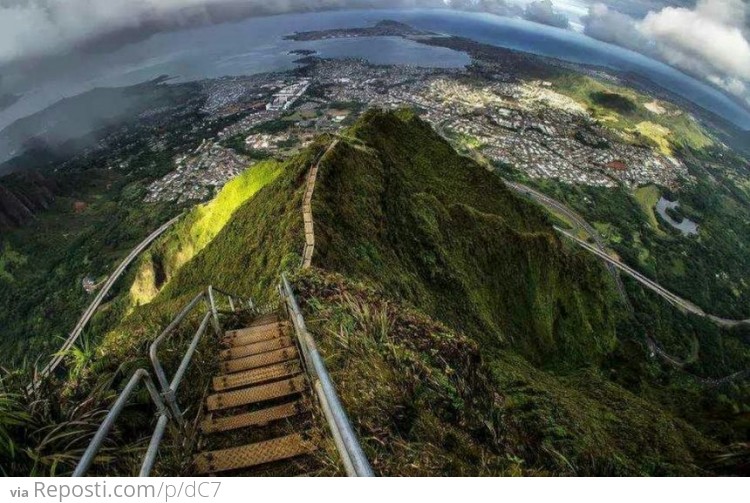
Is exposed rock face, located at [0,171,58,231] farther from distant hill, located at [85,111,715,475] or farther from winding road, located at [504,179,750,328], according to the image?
winding road, located at [504,179,750,328]

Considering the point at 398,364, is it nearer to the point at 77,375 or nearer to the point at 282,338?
the point at 282,338

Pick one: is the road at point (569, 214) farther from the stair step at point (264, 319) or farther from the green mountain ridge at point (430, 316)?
the stair step at point (264, 319)

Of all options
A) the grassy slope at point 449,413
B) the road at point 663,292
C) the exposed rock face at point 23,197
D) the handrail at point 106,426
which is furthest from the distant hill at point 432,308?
the exposed rock face at point 23,197

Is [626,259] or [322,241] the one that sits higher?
[322,241]

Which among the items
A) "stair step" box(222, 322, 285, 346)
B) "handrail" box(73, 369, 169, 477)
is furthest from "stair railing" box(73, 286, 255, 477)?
"stair step" box(222, 322, 285, 346)

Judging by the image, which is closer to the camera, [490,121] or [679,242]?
[679,242]

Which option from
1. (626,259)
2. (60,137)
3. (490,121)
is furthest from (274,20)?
(626,259)

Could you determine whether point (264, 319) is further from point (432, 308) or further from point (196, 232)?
point (196, 232)
